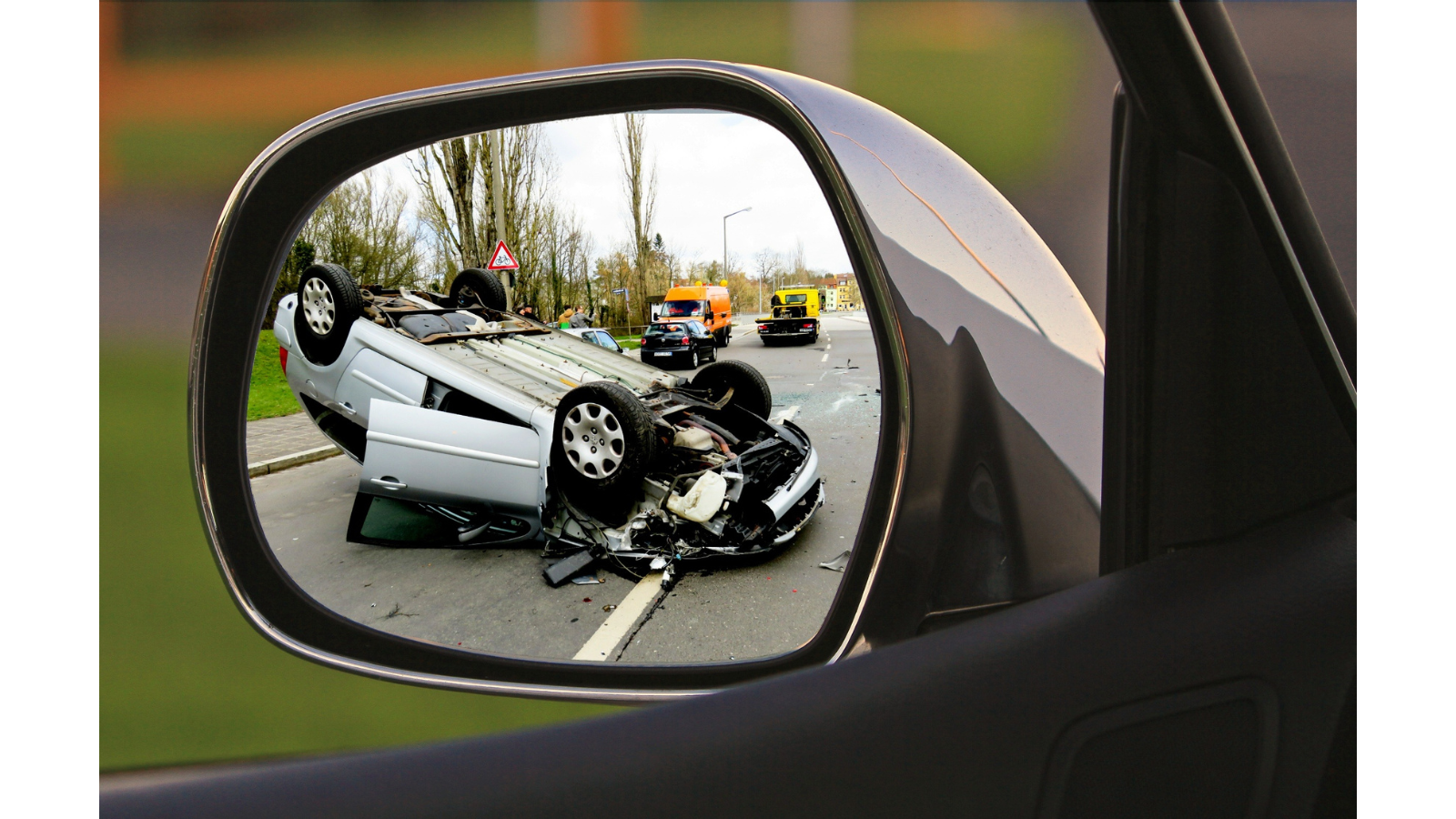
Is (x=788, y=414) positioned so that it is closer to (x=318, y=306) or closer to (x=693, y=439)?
(x=693, y=439)

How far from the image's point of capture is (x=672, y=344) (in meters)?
17.8

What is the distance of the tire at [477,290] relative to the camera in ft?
20.6

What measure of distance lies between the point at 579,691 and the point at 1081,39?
1.00 meters

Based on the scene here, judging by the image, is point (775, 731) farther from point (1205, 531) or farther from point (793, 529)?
point (793, 529)

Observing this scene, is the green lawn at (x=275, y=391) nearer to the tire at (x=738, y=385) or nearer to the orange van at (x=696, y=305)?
the tire at (x=738, y=385)

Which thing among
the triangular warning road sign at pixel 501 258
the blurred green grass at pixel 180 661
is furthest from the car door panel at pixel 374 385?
the triangular warning road sign at pixel 501 258

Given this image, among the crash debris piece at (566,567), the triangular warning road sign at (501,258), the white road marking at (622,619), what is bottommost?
the white road marking at (622,619)

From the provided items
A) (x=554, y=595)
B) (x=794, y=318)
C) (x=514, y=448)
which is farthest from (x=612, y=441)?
(x=794, y=318)

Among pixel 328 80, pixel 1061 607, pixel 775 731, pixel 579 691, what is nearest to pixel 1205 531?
pixel 1061 607

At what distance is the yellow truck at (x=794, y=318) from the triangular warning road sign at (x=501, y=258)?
1811 centimetres

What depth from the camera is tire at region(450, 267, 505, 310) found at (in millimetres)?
6281

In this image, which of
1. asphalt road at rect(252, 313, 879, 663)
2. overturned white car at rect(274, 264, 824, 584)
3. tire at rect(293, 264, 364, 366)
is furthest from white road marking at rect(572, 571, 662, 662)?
tire at rect(293, 264, 364, 366)

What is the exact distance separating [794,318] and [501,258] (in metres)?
19.1

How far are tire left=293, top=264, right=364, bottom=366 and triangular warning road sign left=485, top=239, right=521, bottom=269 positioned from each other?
4521mm
